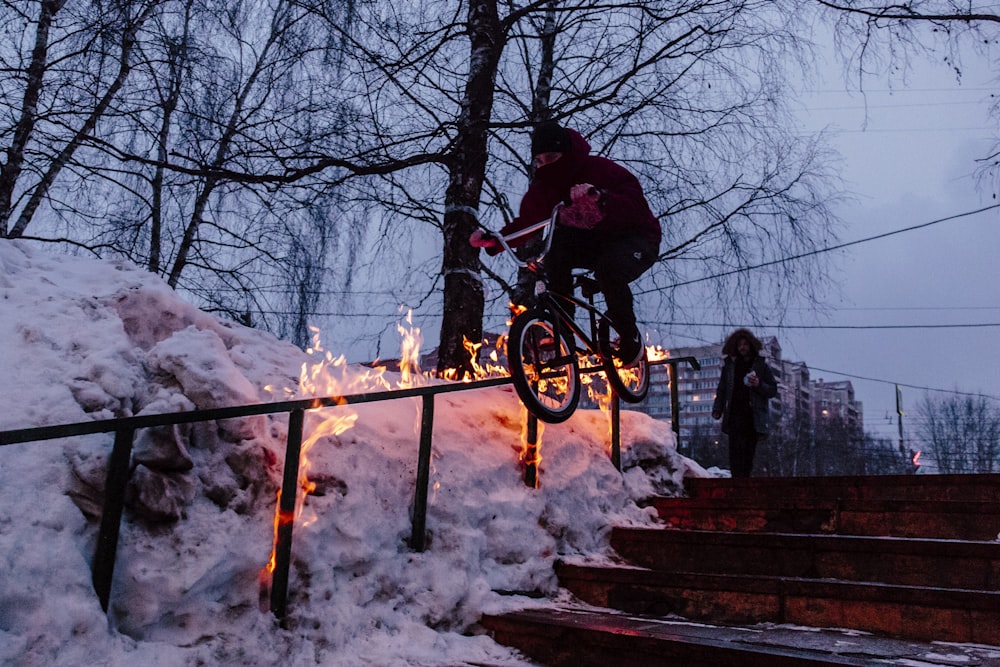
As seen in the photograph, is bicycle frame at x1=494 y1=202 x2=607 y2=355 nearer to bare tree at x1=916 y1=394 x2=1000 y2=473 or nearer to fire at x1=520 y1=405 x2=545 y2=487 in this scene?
fire at x1=520 y1=405 x2=545 y2=487

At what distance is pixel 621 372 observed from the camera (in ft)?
18.7

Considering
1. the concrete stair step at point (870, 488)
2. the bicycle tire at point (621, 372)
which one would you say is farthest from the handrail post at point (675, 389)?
the concrete stair step at point (870, 488)

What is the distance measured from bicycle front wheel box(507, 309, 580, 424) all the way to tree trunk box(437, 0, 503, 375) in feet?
5.91

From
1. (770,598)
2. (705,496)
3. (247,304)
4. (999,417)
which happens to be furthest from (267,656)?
(999,417)

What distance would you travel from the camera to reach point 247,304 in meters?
11.9

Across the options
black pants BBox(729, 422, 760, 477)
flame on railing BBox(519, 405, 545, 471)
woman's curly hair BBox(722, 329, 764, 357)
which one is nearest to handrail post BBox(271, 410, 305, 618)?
flame on railing BBox(519, 405, 545, 471)

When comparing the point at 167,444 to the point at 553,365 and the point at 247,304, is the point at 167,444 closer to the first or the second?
the point at 553,365

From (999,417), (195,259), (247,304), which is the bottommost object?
(247,304)

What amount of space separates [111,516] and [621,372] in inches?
144

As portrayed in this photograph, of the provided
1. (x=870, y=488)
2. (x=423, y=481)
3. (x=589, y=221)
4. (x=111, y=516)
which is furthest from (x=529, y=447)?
(x=111, y=516)

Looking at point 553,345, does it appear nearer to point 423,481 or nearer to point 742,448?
point 423,481

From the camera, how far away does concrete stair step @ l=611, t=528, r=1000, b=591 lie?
161 inches

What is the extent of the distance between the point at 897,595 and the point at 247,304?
1028cm

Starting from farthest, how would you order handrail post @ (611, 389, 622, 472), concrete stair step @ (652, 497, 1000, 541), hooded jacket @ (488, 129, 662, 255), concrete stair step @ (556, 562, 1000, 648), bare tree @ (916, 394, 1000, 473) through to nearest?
1. bare tree @ (916, 394, 1000, 473)
2. handrail post @ (611, 389, 622, 472)
3. hooded jacket @ (488, 129, 662, 255)
4. concrete stair step @ (652, 497, 1000, 541)
5. concrete stair step @ (556, 562, 1000, 648)
